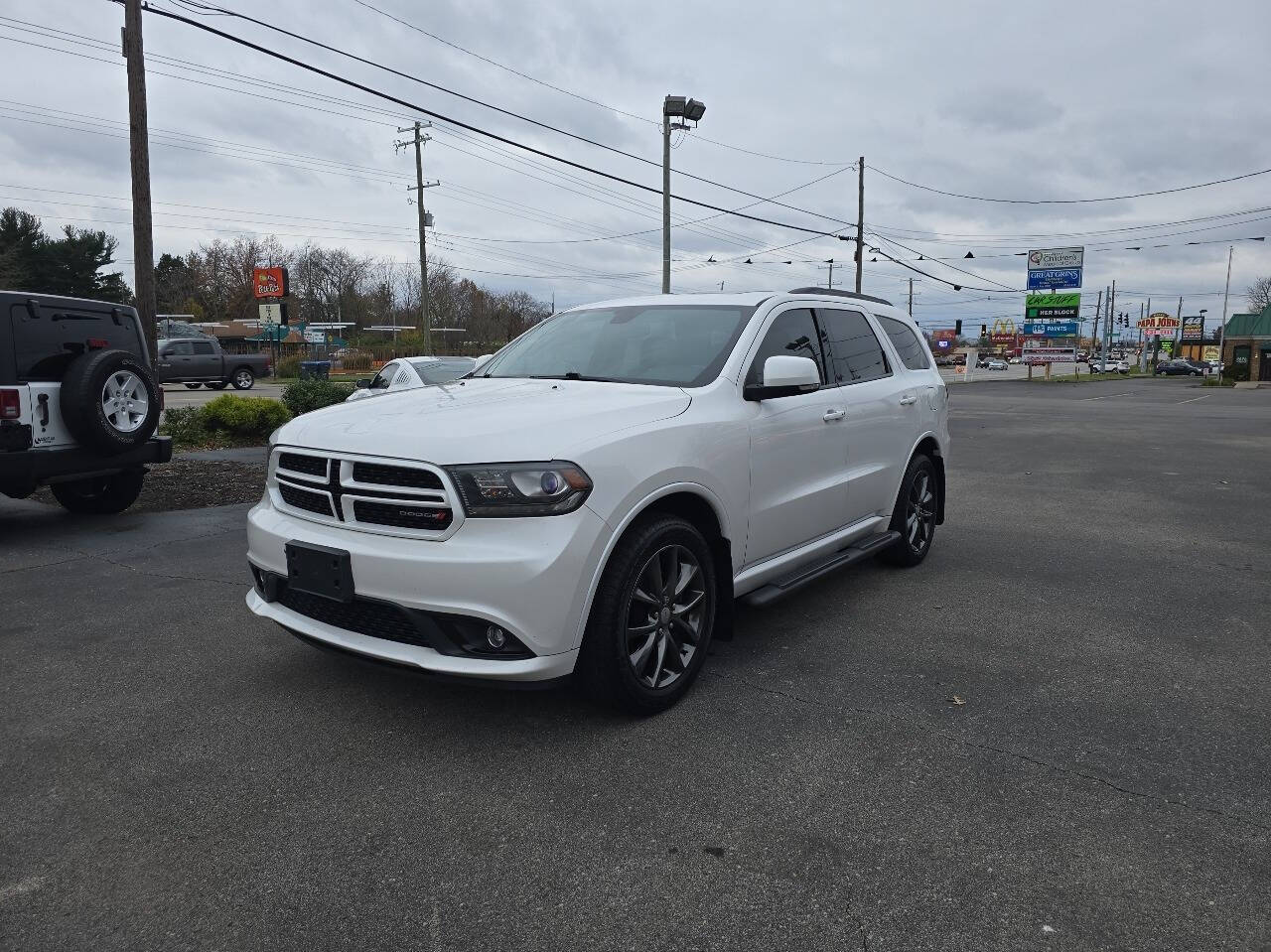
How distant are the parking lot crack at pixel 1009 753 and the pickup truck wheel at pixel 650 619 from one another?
0.42m

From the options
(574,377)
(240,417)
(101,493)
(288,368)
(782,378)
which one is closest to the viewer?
(782,378)

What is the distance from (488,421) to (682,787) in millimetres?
1521

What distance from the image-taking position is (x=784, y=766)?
321 cm

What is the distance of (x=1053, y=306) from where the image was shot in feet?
177

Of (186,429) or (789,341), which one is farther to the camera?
(186,429)

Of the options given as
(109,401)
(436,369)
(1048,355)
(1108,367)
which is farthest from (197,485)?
(1108,367)

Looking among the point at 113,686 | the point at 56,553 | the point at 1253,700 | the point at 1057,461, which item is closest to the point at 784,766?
the point at 1253,700

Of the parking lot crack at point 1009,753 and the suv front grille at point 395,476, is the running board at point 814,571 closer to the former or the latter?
the parking lot crack at point 1009,753

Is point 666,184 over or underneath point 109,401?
over

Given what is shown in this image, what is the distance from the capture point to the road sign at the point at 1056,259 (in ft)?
171

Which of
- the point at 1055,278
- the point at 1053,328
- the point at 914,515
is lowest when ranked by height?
the point at 914,515

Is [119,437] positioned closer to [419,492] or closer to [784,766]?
[419,492]

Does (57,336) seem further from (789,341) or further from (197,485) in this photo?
(789,341)

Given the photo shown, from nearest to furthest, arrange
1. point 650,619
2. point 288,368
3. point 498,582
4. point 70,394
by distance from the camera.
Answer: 1. point 498,582
2. point 650,619
3. point 70,394
4. point 288,368
